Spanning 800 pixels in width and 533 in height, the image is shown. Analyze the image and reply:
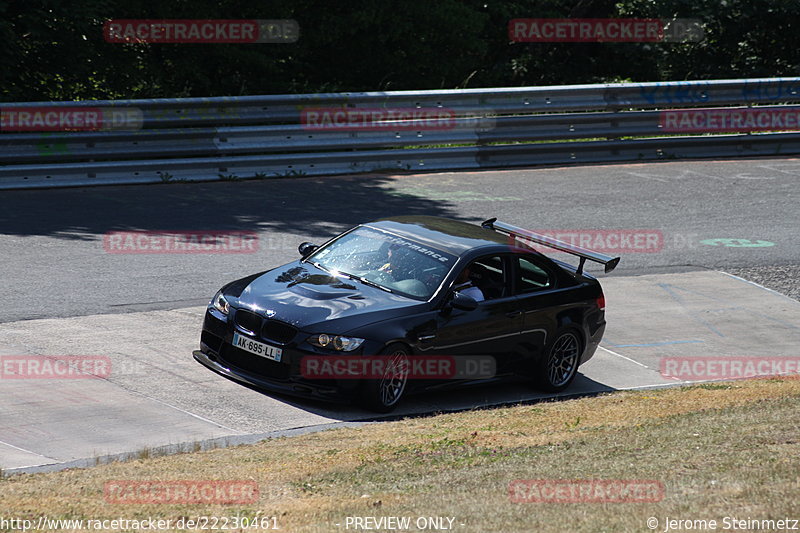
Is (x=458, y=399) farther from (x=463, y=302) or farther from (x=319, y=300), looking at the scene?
(x=319, y=300)

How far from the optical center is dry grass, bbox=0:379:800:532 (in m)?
5.92

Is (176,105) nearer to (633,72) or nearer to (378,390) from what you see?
(378,390)

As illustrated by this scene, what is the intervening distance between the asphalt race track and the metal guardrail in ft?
1.29

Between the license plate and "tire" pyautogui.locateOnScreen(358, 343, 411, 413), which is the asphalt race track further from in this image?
the license plate

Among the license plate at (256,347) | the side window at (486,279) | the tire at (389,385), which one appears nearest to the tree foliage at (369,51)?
the license plate at (256,347)

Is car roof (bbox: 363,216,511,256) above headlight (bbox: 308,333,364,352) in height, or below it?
above

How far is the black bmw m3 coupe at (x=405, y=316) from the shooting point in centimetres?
930

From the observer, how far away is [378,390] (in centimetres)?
937

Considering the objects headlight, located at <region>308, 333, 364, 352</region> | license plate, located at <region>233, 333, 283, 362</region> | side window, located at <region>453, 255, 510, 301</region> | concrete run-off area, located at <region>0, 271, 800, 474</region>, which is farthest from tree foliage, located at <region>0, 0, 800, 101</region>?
headlight, located at <region>308, 333, 364, 352</region>

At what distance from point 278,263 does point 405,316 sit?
13.3 ft

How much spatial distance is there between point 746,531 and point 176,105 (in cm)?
1340

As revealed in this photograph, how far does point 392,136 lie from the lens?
1867 centimetres

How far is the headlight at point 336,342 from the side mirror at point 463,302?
105 centimetres

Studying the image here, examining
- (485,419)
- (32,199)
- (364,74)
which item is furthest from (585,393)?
(364,74)
